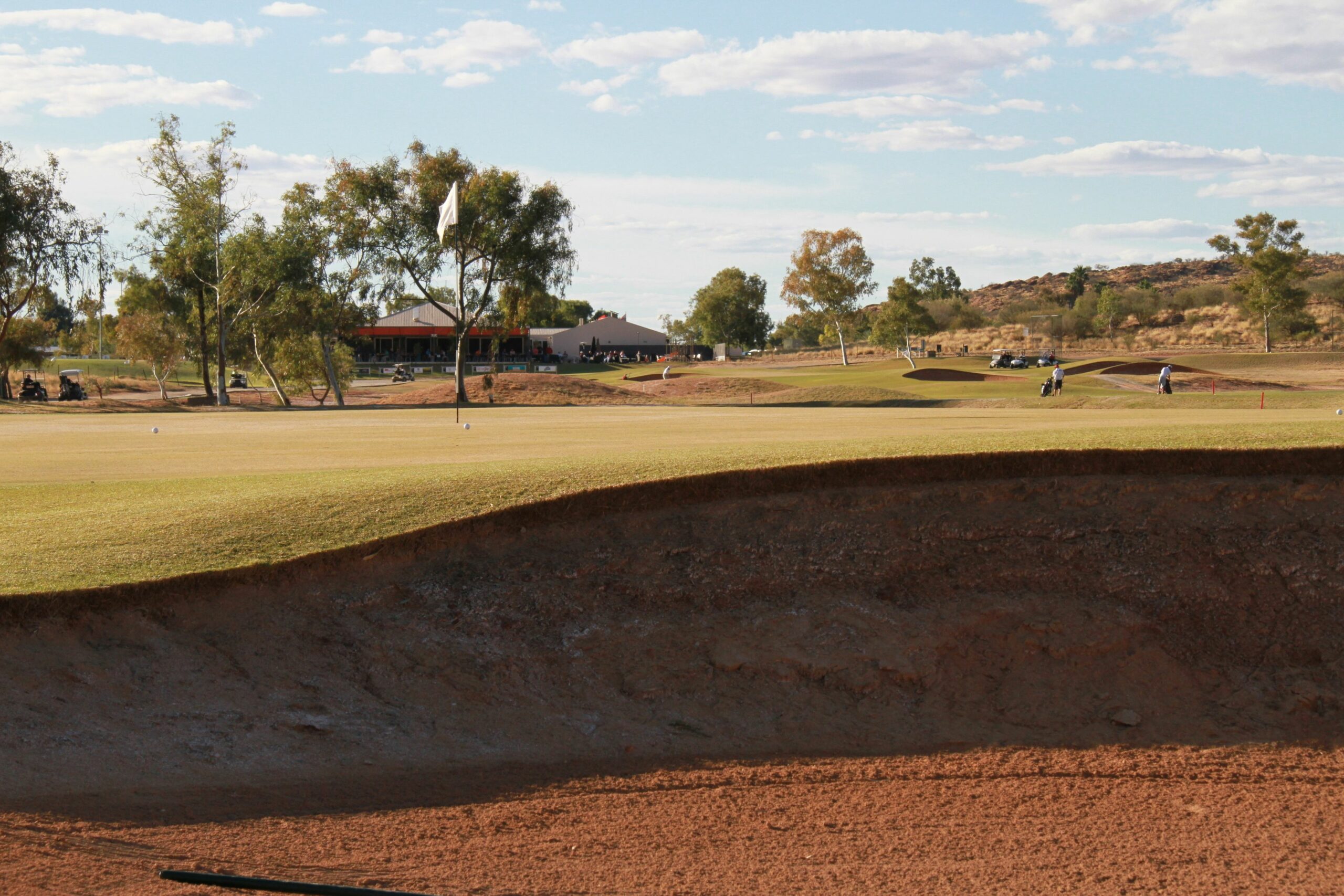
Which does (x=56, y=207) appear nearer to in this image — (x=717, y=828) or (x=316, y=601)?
(x=316, y=601)

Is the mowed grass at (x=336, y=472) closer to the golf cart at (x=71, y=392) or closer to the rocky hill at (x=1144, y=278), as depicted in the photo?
the golf cart at (x=71, y=392)

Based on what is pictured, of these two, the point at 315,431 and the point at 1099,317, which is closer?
the point at 315,431

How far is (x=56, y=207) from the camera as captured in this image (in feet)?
156

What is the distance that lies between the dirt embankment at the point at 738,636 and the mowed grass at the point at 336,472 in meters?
0.37

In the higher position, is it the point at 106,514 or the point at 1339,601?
the point at 106,514

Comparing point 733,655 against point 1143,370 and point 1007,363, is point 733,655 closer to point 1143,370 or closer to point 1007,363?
point 1143,370

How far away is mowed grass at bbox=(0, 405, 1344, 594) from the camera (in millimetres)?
9128

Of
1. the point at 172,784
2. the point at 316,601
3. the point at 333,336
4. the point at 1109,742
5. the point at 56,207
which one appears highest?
the point at 56,207

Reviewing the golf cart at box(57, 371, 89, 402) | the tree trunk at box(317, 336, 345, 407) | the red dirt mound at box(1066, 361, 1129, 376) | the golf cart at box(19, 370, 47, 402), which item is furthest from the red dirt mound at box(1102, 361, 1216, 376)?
the golf cart at box(19, 370, 47, 402)

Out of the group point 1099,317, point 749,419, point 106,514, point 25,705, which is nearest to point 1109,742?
point 25,705

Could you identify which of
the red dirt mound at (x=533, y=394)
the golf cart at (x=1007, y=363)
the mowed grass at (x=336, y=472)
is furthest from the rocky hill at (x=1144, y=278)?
the mowed grass at (x=336, y=472)

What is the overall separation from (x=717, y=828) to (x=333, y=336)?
51.3 m

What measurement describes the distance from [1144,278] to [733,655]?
180 m

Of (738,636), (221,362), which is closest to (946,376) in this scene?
(221,362)
